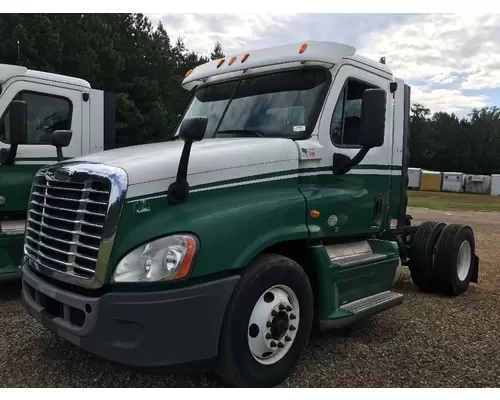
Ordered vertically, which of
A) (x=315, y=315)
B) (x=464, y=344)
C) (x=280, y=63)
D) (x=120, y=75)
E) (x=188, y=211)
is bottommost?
(x=464, y=344)

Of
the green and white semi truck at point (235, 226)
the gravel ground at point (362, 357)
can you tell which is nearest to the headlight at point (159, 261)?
the green and white semi truck at point (235, 226)

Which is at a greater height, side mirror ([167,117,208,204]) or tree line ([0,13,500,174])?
tree line ([0,13,500,174])

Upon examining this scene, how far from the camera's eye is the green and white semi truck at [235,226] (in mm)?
3207

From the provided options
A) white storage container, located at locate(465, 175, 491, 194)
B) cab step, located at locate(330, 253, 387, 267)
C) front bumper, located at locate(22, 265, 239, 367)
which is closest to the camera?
front bumper, located at locate(22, 265, 239, 367)

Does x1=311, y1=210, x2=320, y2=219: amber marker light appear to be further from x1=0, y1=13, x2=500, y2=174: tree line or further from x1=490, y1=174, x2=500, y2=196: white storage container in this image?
x1=490, y1=174, x2=500, y2=196: white storage container

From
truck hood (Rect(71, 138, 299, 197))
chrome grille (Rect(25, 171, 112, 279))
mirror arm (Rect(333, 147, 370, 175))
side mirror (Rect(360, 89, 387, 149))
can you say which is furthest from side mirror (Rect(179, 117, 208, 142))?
mirror arm (Rect(333, 147, 370, 175))

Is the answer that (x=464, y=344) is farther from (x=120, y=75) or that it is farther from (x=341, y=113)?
(x=120, y=75)

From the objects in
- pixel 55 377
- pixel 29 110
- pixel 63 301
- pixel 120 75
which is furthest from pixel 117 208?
pixel 120 75

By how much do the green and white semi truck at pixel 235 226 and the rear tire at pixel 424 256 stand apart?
1.48 metres

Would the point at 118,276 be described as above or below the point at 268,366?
above

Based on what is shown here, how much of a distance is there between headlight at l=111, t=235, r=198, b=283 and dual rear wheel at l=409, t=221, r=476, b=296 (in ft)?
13.8

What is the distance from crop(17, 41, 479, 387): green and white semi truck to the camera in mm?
3207

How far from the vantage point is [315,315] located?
4.17 meters

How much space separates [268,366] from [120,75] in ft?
92.7
